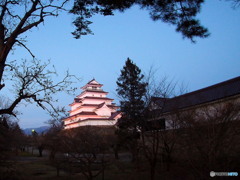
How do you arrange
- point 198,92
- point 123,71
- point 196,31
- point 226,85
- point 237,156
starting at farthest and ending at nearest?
point 123,71 → point 198,92 → point 226,85 → point 237,156 → point 196,31

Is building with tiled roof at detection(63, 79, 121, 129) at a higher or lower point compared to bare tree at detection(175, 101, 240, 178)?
higher

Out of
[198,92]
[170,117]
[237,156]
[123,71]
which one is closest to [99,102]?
[123,71]

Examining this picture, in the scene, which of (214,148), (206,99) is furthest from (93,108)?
(214,148)

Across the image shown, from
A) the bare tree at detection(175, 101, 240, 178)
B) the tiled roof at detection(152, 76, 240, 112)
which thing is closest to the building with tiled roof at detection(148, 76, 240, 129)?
the tiled roof at detection(152, 76, 240, 112)

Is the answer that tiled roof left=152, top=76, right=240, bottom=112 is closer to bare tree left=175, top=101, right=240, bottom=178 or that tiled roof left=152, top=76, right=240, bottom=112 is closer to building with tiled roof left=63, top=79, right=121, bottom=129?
bare tree left=175, top=101, right=240, bottom=178

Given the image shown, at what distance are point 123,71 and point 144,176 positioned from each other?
14.5 m

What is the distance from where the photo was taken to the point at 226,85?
17.6 metres

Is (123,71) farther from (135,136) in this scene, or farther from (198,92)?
(135,136)

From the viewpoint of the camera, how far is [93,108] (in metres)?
43.8

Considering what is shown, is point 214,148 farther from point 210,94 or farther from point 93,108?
point 93,108

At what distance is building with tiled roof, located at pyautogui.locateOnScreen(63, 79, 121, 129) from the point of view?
39.6 metres

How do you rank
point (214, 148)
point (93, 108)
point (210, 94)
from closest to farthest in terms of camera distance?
point (214, 148) → point (210, 94) → point (93, 108)

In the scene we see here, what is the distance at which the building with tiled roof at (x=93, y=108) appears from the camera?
1560 inches

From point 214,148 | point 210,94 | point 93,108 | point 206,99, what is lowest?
point 214,148
